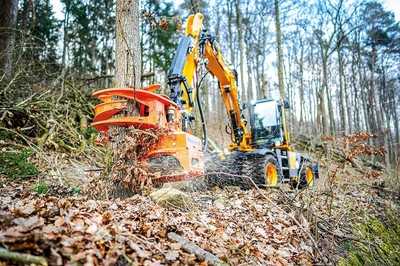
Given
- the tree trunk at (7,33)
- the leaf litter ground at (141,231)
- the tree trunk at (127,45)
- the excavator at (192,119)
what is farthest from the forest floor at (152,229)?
the tree trunk at (7,33)

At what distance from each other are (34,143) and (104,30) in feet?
49.2

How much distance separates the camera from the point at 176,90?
16.9 ft

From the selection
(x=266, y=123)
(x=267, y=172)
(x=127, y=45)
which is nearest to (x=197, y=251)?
(x=127, y=45)

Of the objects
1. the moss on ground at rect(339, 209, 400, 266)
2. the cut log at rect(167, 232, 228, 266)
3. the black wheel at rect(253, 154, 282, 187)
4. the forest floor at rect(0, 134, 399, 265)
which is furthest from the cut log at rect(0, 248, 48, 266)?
the black wheel at rect(253, 154, 282, 187)

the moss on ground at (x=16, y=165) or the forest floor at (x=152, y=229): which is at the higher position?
the moss on ground at (x=16, y=165)

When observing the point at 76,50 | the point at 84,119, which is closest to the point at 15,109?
the point at 84,119

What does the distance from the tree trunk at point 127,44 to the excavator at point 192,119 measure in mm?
385

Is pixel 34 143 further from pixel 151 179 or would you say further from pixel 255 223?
pixel 255 223

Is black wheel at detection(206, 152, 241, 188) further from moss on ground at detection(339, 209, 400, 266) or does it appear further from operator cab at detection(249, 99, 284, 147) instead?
moss on ground at detection(339, 209, 400, 266)

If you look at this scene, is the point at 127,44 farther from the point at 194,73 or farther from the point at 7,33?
the point at 7,33

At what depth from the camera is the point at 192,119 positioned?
17.4ft

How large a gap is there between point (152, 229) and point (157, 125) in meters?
1.68

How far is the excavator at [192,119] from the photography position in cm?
440

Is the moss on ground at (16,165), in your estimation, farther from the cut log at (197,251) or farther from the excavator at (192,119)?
the cut log at (197,251)
